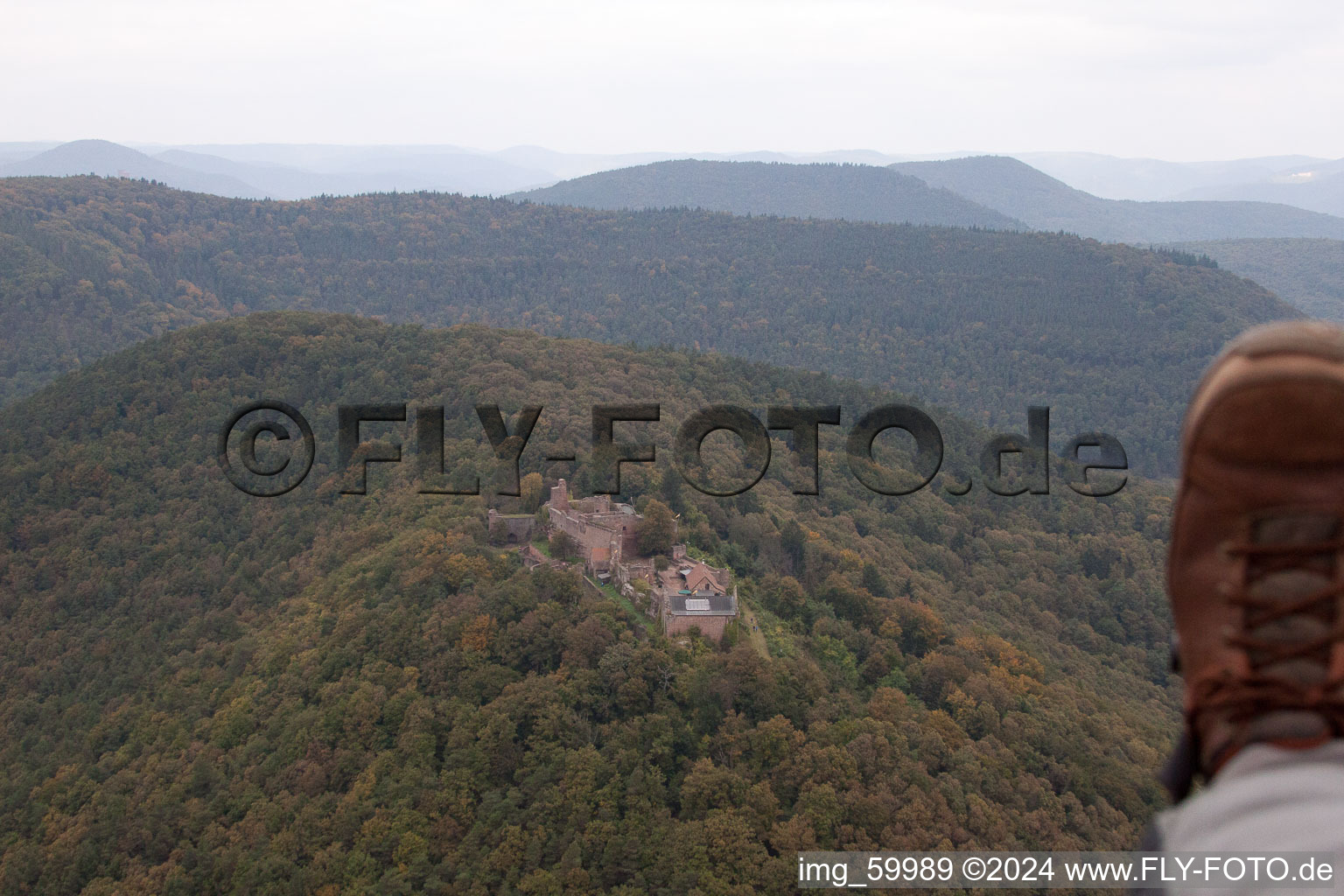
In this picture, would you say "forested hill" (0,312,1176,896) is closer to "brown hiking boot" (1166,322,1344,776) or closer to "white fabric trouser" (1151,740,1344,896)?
"brown hiking boot" (1166,322,1344,776)

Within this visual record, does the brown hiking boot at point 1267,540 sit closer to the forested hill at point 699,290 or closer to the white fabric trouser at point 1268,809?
the white fabric trouser at point 1268,809

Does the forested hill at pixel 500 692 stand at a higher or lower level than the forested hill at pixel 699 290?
lower

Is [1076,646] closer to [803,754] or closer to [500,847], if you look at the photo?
[803,754]

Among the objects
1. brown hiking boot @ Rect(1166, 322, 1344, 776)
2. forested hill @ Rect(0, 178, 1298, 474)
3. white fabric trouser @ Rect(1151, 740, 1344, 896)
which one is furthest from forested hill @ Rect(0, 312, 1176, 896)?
forested hill @ Rect(0, 178, 1298, 474)

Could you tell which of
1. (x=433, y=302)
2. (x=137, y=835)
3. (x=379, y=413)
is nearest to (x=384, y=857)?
(x=137, y=835)

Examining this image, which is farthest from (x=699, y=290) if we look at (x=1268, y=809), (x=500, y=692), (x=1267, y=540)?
(x=1268, y=809)

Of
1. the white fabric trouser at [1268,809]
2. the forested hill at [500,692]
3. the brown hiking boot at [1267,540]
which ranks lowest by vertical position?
the forested hill at [500,692]

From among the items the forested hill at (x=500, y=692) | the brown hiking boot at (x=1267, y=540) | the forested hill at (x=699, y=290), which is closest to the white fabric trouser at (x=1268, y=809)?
the brown hiking boot at (x=1267, y=540)
